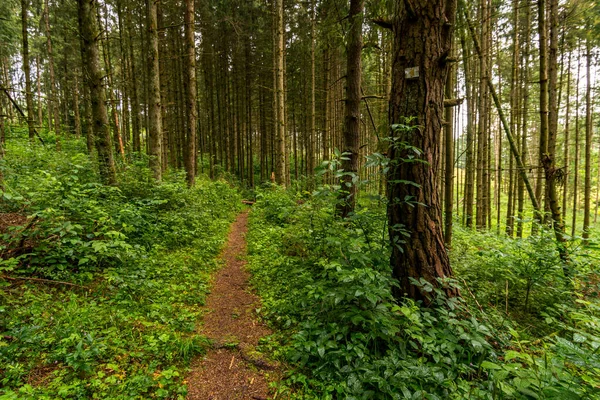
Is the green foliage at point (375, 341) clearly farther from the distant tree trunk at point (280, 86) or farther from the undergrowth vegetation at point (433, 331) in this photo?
the distant tree trunk at point (280, 86)

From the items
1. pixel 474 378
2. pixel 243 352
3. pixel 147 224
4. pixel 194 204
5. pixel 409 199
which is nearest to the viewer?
pixel 474 378

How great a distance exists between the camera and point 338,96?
64.3 feet

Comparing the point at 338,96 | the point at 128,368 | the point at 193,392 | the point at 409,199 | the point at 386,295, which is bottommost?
the point at 193,392

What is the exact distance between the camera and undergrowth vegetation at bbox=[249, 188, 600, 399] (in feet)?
6.52

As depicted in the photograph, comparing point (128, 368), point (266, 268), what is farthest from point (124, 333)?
point (266, 268)

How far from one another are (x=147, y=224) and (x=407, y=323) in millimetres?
5666

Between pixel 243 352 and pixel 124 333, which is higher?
pixel 124 333

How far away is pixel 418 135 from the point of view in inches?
118

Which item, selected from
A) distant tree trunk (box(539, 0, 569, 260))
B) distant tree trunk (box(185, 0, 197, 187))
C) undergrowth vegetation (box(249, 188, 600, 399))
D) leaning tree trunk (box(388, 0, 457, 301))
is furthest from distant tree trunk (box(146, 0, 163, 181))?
distant tree trunk (box(539, 0, 569, 260))

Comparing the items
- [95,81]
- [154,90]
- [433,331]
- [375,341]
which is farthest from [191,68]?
[433,331]

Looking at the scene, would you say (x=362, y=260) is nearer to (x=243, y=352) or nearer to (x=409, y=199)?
(x=409, y=199)

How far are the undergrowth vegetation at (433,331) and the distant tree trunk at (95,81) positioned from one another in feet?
15.9

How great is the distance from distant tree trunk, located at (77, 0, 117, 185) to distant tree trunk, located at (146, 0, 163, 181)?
1.84m

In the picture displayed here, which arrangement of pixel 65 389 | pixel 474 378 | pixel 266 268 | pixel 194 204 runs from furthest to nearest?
pixel 194 204 < pixel 266 268 < pixel 474 378 < pixel 65 389
